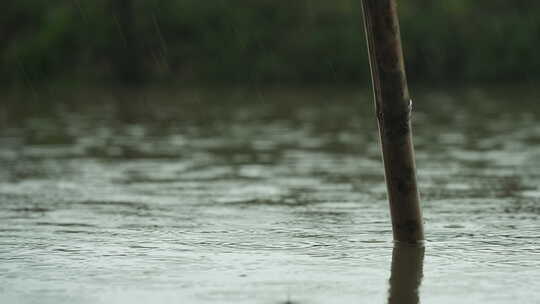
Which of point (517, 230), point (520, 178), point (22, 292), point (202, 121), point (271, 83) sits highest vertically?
point (271, 83)

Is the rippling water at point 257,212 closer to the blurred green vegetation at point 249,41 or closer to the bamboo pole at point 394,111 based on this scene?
the bamboo pole at point 394,111

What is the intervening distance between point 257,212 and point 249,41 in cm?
2899

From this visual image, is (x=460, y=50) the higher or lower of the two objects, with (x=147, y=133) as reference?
higher

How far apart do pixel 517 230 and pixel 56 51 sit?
32557mm

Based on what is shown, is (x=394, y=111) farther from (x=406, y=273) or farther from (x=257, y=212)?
(x=257, y=212)

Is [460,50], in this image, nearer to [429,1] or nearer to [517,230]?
[429,1]

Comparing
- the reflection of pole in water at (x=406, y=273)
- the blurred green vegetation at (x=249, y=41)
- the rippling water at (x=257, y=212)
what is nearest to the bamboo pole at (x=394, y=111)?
the reflection of pole in water at (x=406, y=273)

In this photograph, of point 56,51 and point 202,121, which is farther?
point 56,51

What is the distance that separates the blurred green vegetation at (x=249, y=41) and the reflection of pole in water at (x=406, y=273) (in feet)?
87.2

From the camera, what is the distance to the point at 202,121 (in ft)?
67.4

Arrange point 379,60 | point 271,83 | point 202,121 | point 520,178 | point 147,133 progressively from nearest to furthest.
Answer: point 379,60, point 520,178, point 147,133, point 202,121, point 271,83

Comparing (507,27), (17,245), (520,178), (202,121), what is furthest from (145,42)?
(17,245)

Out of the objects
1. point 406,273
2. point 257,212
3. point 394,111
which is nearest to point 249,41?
point 257,212

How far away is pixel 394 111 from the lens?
717cm
